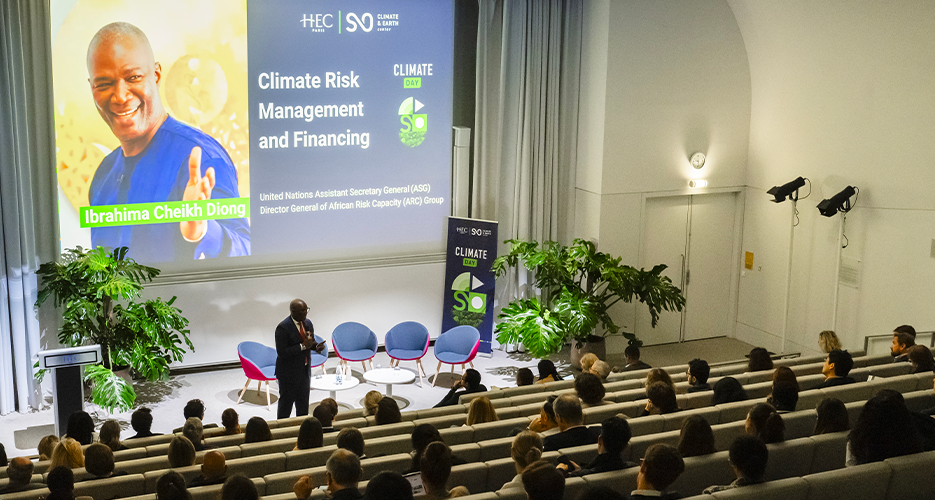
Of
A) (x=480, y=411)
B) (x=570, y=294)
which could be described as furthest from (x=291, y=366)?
(x=570, y=294)

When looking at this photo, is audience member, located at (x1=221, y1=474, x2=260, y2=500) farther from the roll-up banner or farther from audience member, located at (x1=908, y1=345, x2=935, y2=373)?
the roll-up banner

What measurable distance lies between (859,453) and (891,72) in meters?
6.32

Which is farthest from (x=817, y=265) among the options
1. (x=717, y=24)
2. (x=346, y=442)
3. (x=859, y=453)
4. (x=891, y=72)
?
(x=346, y=442)

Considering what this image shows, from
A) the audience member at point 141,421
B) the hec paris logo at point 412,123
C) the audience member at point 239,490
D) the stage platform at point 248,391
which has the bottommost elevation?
the stage platform at point 248,391

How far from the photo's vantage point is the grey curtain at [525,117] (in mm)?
10828

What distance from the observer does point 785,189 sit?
10758 millimetres

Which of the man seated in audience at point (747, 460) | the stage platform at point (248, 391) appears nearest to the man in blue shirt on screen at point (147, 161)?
the stage platform at point (248, 391)

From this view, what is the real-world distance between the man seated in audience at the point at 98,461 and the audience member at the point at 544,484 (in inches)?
96.0

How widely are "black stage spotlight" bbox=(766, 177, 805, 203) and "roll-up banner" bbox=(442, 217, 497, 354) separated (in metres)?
3.23

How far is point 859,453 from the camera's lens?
15.7 feet

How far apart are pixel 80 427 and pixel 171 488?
2.12m

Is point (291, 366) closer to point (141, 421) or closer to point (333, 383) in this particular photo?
point (333, 383)

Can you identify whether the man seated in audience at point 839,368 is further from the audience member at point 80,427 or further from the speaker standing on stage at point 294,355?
the audience member at point 80,427

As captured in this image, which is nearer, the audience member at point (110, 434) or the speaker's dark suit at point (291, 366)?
the audience member at point (110, 434)
